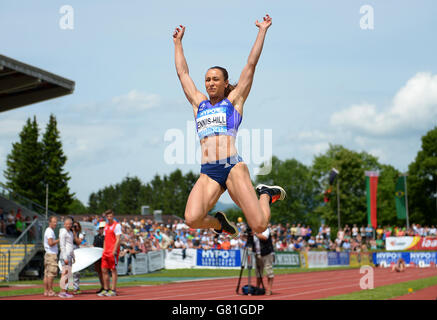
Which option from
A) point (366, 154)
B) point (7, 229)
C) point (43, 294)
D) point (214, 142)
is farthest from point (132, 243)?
point (366, 154)

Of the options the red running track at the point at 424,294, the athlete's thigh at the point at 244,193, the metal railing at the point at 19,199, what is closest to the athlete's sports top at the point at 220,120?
the athlete's thigh at the point at 244,193

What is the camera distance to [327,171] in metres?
93.2

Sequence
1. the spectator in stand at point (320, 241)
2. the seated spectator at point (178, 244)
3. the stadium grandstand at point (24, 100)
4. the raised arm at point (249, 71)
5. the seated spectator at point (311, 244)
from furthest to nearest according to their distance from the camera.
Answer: the spectator in stand at point (320, 241), the seated spectator at point (311, 244), the seated spectator at point (178, 244), the stadium grandstand at point (24, 100), the raised arm at point (249, 71)

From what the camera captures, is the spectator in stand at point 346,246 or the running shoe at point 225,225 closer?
the running shoe at point 225,225

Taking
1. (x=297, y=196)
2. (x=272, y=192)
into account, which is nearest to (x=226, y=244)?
(x=272, y=192)

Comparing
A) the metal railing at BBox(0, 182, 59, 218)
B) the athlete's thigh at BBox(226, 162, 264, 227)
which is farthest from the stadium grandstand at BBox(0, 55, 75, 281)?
the athlete's thigh at BBox(226, 162, 264, 227)

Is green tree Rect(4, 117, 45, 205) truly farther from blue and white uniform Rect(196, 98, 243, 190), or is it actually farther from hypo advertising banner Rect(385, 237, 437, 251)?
blue and white uniform Rect(196, 98, 243, 190)

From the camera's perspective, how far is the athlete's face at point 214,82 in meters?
6.49

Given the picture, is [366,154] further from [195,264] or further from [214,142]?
Result: [214,142]

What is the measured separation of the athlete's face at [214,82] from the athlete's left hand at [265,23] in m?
0.69

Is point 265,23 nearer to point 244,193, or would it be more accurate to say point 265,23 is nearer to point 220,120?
point 220,120

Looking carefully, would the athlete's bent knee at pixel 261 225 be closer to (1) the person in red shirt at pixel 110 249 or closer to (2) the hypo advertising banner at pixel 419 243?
(1) the person in red shirt at pixel 110 249

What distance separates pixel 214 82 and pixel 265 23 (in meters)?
0.89
